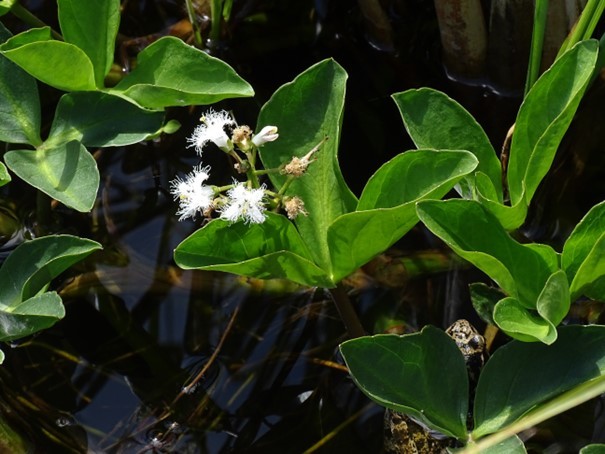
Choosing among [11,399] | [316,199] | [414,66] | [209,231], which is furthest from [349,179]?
[11,399]

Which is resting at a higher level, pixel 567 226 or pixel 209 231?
pixel 209 231

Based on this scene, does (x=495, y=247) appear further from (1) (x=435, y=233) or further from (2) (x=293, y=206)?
(2) (x=293, y=206)

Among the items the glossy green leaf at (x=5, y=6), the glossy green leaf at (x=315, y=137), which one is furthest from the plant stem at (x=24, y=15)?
the glossy green leaf at (x=315, y=137)

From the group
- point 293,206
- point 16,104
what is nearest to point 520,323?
point 293,206

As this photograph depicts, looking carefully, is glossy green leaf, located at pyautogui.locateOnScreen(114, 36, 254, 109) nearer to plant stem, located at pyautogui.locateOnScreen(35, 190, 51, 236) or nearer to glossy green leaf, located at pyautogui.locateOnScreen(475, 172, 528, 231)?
plant stem, located at pyautogui.locateOnScreen(35, 190, 51, 236)

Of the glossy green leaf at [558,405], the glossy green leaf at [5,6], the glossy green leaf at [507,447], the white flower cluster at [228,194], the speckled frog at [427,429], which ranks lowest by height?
the speckled frog at [427,429]

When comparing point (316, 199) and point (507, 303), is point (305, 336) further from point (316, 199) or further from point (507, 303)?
point (507, 303)

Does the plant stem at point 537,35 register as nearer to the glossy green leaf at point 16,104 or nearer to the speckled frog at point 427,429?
the speckled frog at point 427,429
